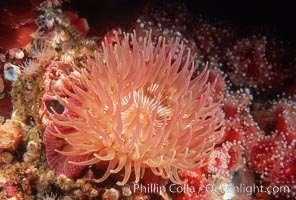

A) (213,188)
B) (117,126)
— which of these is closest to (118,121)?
(117,126)

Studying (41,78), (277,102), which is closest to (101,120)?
(41,78)

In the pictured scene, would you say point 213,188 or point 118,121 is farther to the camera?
point 213,188

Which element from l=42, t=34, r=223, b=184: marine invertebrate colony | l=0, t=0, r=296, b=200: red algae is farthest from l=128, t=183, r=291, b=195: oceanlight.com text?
l=42, t=34, r=223, b=184: marine invertebrate colony

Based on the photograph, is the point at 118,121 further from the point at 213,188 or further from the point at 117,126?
the point at 213,188

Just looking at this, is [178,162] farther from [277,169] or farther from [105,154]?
[277,169]

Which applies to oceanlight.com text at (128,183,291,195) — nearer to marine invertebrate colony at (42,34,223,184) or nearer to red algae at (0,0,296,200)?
red algae at (0,0,296,200)

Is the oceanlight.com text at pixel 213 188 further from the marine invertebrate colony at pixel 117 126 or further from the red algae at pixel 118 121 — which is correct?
the marine invertebrate colony at pixel 117 126

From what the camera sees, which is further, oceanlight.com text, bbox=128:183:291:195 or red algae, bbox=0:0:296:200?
oceanlight.com text, bbox=128:183:291:195

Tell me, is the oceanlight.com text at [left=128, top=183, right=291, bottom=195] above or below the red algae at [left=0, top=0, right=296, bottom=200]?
below
